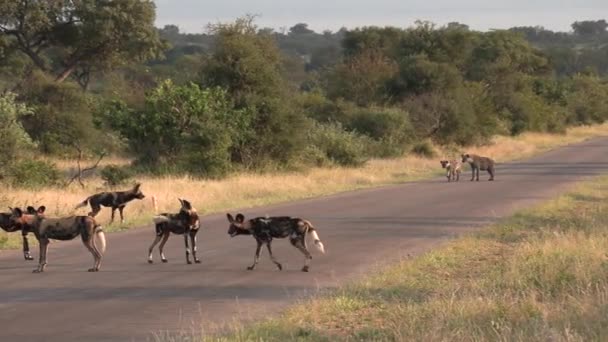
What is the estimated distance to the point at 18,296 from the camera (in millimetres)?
10438

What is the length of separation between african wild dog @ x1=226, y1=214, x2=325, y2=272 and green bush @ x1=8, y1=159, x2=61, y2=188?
1185 centimetres

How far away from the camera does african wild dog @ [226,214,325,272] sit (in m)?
12.1

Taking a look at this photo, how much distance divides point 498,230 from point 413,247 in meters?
2.39

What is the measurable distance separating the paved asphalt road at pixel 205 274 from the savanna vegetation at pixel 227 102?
5.85 m

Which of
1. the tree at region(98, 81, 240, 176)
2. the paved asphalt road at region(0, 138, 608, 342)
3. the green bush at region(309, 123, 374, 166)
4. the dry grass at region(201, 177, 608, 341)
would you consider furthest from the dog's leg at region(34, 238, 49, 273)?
the green bush at region(309, 123, 374, 166)

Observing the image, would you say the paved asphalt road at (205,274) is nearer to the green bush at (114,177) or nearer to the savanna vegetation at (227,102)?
the green bush at (114,177)

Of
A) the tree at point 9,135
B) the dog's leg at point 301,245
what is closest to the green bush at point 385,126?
the tree at point 9,135

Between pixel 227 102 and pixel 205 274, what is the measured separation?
18.6 metres

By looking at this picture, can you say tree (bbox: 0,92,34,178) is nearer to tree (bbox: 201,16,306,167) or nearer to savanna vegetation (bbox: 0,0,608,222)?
savanna vegetation (bbox: 0,0,608,222)

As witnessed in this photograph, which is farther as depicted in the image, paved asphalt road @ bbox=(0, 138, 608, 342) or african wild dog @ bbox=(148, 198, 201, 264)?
african wild dog @ bbox=(148, 198, 201, 264)

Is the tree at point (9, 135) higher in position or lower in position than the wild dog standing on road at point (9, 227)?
higher

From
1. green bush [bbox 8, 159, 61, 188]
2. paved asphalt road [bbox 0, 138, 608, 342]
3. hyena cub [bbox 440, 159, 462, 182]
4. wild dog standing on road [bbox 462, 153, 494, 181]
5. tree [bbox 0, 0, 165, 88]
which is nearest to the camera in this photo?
paved asphalt road [bbox 0, 138, 608, 342]

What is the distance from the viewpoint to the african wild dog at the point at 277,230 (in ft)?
39.8

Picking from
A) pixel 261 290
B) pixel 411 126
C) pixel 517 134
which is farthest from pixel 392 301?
pixel 517 134
